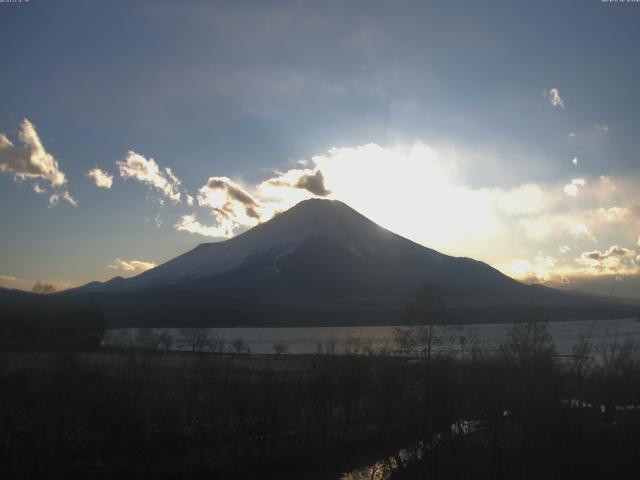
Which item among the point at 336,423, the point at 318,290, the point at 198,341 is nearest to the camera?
the point at 336,423

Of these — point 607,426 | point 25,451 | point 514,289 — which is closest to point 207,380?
point 25,451

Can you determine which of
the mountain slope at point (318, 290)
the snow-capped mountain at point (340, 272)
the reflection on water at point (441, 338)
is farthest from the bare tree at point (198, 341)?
the snow-capped mountain at point (340, 272)

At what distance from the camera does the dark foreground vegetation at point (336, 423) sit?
9914 millimetres

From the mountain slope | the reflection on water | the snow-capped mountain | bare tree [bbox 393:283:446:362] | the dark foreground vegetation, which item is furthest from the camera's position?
the snow-capped mountain

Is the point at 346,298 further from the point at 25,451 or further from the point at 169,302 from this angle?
the point at 25,451

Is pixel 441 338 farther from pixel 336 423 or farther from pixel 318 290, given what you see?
pixel 318 290

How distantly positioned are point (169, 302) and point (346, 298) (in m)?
51.8

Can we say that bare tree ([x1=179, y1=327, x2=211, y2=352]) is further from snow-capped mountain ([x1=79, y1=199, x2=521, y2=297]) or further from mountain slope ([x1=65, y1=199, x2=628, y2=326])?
snow-capped mountain ([x1=79, y1=199, x2=521, y2=297])

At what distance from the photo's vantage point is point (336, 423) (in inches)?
982

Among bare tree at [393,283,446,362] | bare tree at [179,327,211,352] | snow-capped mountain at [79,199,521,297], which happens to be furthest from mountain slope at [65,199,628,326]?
bare tree at [393,283,446,362]

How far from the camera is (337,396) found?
89.6 feet

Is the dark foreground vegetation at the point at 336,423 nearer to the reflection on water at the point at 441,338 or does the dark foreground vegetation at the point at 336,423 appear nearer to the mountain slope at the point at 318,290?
the reflection on water at the point at 441,338

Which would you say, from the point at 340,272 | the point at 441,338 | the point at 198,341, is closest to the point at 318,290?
the point at 340,272

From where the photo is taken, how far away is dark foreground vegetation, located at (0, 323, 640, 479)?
9.91 meters
